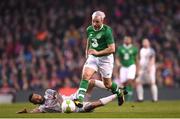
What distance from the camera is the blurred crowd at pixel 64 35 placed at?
29.4 m

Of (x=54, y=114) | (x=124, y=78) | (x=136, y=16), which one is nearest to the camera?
(x=54, y=114)

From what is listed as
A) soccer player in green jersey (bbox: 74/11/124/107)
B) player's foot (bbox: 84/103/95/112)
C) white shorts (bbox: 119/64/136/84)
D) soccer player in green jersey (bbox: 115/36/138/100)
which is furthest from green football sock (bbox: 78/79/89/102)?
soccer player in green jersey (bbox: 115/36/138/100)

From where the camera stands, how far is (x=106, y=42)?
1745cm

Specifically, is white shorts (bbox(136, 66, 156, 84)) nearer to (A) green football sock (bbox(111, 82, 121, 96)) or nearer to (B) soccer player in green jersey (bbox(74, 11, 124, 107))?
(A) green football sock (bbox(111, 82, 121, 96))

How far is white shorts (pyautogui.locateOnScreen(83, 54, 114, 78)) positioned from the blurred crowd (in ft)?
36.1

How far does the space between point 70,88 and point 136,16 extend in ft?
21.3

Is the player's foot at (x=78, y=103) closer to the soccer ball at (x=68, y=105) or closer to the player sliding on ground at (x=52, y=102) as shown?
the soccer ball at (x=68, y=105)

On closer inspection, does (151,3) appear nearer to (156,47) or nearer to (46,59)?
(156,47)

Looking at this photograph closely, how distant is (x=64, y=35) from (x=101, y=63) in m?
14.7

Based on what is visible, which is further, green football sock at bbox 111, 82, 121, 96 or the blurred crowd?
the blurred crowd

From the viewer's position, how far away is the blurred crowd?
→ 96.4 ft

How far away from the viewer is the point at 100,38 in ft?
57.1

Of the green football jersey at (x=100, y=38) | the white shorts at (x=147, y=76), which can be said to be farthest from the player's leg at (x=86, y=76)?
the white shorts at (x=147, y=76)

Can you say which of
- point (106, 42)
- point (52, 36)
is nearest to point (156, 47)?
point (52, 36)
